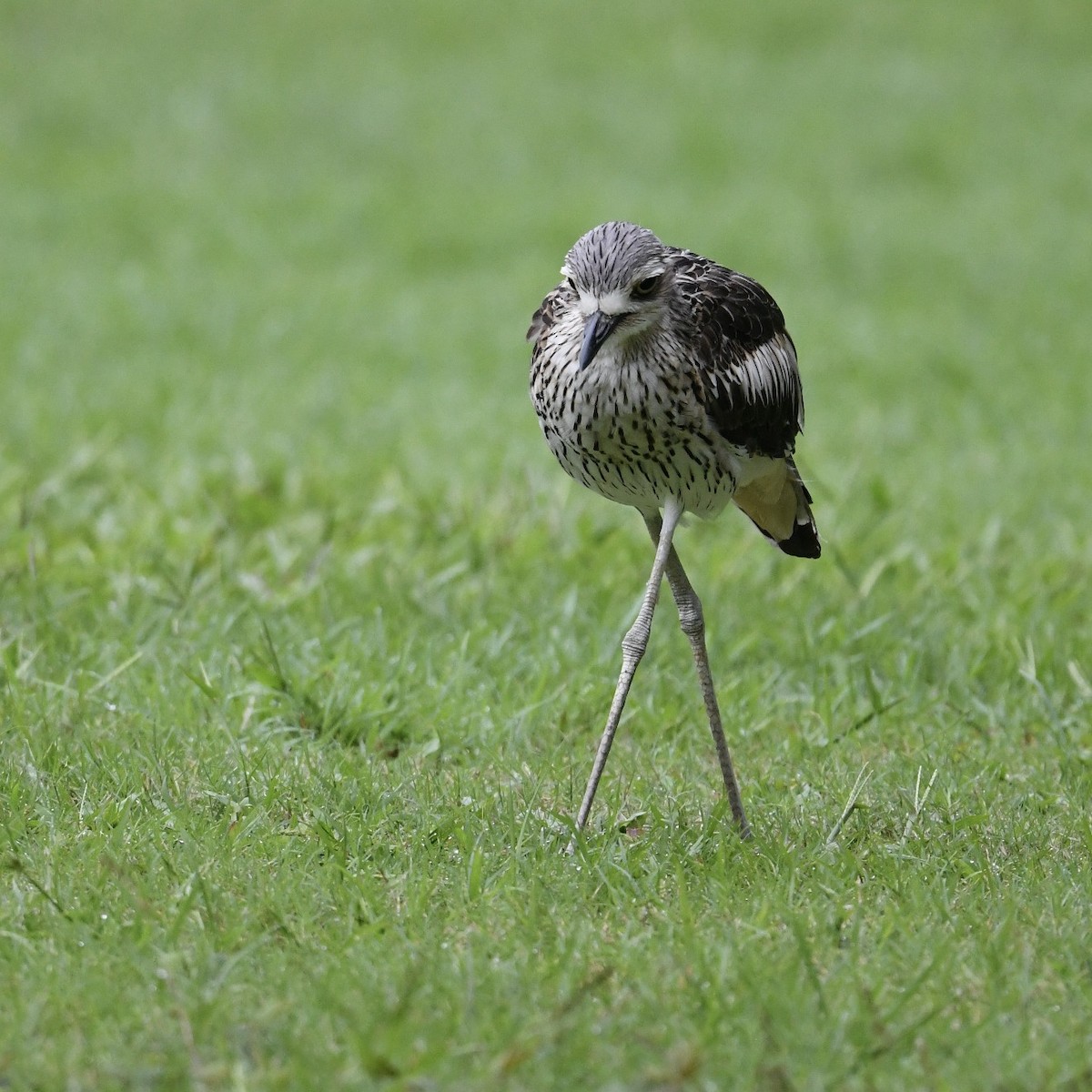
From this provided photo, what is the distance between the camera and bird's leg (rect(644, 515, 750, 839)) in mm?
4039

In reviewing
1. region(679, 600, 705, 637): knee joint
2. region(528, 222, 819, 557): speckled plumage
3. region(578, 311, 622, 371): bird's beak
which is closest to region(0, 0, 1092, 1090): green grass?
region(679, 600, 705, 637): knee joint

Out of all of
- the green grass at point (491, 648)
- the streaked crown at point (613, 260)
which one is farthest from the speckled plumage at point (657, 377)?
the green grass at point (491, 648)

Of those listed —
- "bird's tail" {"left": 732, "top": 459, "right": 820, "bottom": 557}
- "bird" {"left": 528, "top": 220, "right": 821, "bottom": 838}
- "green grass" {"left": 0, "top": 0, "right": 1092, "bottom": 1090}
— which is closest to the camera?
"green grass" {"left": 0, "top": 0, "right": 1092, "bottom": 1090}

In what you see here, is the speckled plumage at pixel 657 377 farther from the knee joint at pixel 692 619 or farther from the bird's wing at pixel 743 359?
the knee joint at pixel 692 619

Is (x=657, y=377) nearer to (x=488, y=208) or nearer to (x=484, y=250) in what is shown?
(x=484, y=250)

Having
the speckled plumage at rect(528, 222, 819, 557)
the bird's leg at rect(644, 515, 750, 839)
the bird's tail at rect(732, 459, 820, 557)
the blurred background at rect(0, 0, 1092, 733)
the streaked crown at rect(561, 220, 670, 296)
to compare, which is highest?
the blurred background at rect(0, 0, 1092, 733)

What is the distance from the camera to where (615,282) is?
12.4ft

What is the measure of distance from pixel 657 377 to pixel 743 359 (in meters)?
0.35

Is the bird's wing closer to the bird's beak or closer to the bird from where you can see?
the bird

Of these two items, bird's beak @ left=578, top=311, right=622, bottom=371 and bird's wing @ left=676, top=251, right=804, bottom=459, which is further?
bird's wing @ left=676, top=251, right=804, bottom=459

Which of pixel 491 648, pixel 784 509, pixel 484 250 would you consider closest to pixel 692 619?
pixel 784 509

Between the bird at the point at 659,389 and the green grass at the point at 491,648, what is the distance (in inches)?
21.8

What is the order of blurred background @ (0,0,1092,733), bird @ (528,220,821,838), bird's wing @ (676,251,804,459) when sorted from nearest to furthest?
bird @ (528,220,821,838) < bird's wing @ (676,251,804,459) < blurred background @ (0,0,1092,733)

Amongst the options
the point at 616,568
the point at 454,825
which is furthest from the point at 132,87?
the point at 454,825
